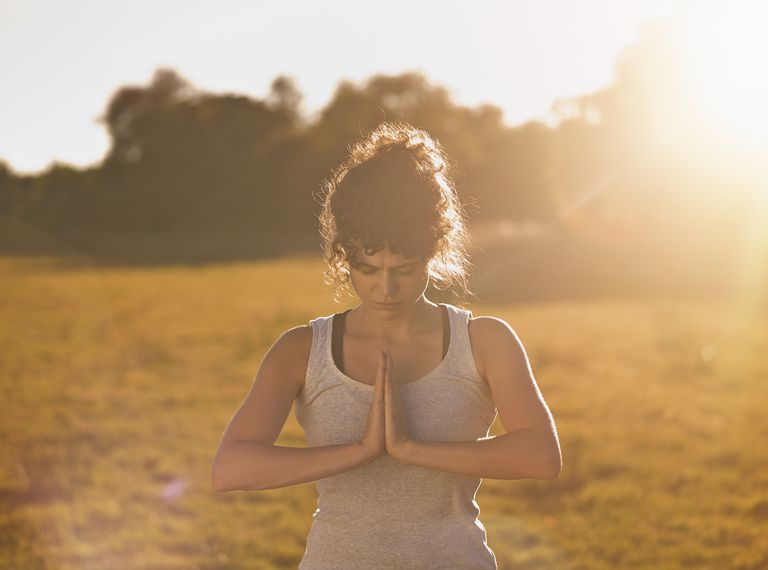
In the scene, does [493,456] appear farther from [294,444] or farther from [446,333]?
[294,444]

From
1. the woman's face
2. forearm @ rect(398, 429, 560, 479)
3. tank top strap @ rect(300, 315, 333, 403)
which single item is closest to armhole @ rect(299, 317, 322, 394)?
tank top strap @ rect(300, 315, 333, 403)

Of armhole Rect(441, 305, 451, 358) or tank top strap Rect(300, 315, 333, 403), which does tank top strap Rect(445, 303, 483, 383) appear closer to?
armhole Rect(441, 305, 451, 358)

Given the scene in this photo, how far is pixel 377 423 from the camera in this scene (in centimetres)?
225

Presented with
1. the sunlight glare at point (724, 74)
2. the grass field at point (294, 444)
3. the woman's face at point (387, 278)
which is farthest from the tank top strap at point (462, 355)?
the sunlight glare at point (724, 74)

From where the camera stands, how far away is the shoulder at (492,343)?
233cm

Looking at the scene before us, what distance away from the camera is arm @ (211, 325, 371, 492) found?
2369 millimetres

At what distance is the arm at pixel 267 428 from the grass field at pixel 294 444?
5.31m

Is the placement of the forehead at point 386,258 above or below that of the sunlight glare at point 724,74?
below

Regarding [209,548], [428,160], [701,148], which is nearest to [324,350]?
[428,160]

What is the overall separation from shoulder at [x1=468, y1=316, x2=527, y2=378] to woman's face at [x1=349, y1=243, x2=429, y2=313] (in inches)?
7.3

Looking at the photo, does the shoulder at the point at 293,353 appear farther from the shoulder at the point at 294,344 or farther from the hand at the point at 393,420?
the hand at the point at 393,420

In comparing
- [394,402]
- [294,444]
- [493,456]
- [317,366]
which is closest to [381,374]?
[394,402]

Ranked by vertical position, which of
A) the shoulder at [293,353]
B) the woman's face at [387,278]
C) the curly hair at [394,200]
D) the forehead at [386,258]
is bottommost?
the shoulder at [293,353]

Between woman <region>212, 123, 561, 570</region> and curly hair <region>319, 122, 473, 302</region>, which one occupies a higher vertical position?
curly hair <region>319, 122, 473, 302</region>
